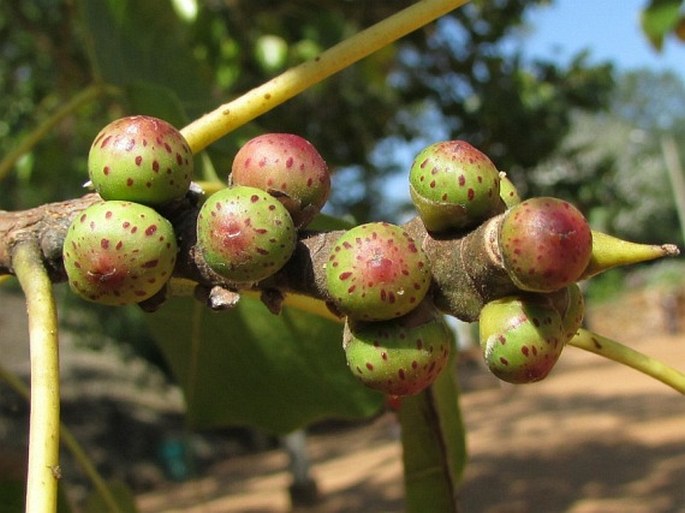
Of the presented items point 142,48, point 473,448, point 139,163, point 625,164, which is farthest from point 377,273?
point 625,164

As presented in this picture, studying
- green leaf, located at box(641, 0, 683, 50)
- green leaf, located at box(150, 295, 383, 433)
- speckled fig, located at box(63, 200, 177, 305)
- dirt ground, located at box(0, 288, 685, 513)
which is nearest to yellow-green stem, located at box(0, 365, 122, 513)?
green leaf, located at box(150, 295, 383, 433)

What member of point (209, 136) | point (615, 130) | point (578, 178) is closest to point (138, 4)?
point (209, 136)

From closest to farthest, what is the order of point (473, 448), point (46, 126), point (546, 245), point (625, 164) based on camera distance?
point (546, 245)
point (46, 126)
point (473, 448)
point (625, 164)

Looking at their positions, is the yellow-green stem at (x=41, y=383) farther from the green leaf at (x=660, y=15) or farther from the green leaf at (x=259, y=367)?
the green leaf at (x=660, y=15)

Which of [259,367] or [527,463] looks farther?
[527,463]

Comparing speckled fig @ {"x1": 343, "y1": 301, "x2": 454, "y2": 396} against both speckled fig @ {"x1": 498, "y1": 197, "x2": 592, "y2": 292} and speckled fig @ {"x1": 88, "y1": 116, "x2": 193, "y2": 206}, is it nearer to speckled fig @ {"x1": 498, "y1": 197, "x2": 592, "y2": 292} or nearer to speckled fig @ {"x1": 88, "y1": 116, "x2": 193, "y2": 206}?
speckled fig @ {"x1": 498, "y1": 197, "x2": 592, "y2": 292}

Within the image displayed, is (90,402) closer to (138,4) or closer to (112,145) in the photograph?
(138,4)

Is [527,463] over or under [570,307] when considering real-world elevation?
over

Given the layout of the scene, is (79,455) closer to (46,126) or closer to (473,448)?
(46,126)
